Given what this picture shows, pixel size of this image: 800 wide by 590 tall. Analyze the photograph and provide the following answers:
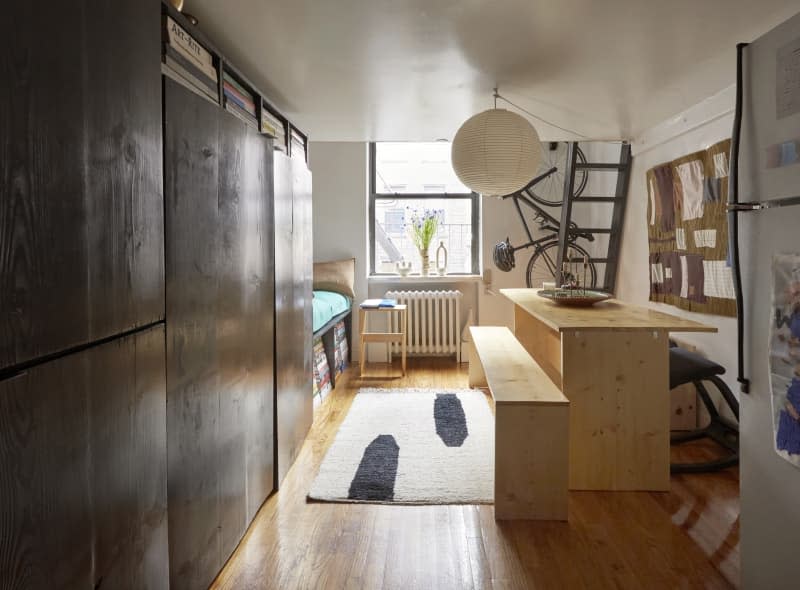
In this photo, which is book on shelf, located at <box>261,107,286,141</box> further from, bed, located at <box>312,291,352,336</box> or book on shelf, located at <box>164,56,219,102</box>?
bed, located at <box>312,291,352,336</box>

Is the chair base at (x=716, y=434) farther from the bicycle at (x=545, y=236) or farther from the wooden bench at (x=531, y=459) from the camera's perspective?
the bicycle at (x=545, y=236)

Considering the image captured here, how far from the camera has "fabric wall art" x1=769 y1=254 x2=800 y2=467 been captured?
128 cm

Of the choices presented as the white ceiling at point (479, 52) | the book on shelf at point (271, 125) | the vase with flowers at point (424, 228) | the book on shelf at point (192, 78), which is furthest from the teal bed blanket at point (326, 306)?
the book on shelf at point (192, 78)

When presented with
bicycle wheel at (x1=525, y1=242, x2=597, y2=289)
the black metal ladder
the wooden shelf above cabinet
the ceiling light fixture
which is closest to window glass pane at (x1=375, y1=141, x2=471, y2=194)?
bicycle wheel at (x1=525, y1=242, x2=597, y2=289)

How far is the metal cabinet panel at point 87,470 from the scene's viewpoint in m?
0.79

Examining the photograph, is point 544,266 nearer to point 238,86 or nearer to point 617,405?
point 617,405

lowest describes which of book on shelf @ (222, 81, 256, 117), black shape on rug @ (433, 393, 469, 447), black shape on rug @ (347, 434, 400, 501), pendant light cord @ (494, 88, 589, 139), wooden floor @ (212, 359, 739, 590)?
wooden floor @ (212, 359, 739, 590)

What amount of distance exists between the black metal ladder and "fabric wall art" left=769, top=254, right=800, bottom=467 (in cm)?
319

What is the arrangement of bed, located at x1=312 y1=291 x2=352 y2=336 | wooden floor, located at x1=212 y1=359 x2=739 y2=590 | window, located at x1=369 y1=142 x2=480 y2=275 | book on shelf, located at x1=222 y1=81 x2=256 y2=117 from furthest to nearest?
window, located at x1=369 y1=142 x2=480 y2=275 → bed, located at x1=312 y1=291 x2=352 y2=336 → book on shelf, located at x1=222 y1=81 x2=256 y2=117 → wooden floor, located at x1=212 y1=359 x2=739 y2=590

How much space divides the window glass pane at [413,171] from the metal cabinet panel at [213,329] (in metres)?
3.48

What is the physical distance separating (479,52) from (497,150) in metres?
0.52

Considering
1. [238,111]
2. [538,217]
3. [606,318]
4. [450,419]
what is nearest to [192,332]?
[238,111]

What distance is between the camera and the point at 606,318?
100 inches

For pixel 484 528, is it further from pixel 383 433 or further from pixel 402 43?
pixel 402 43
